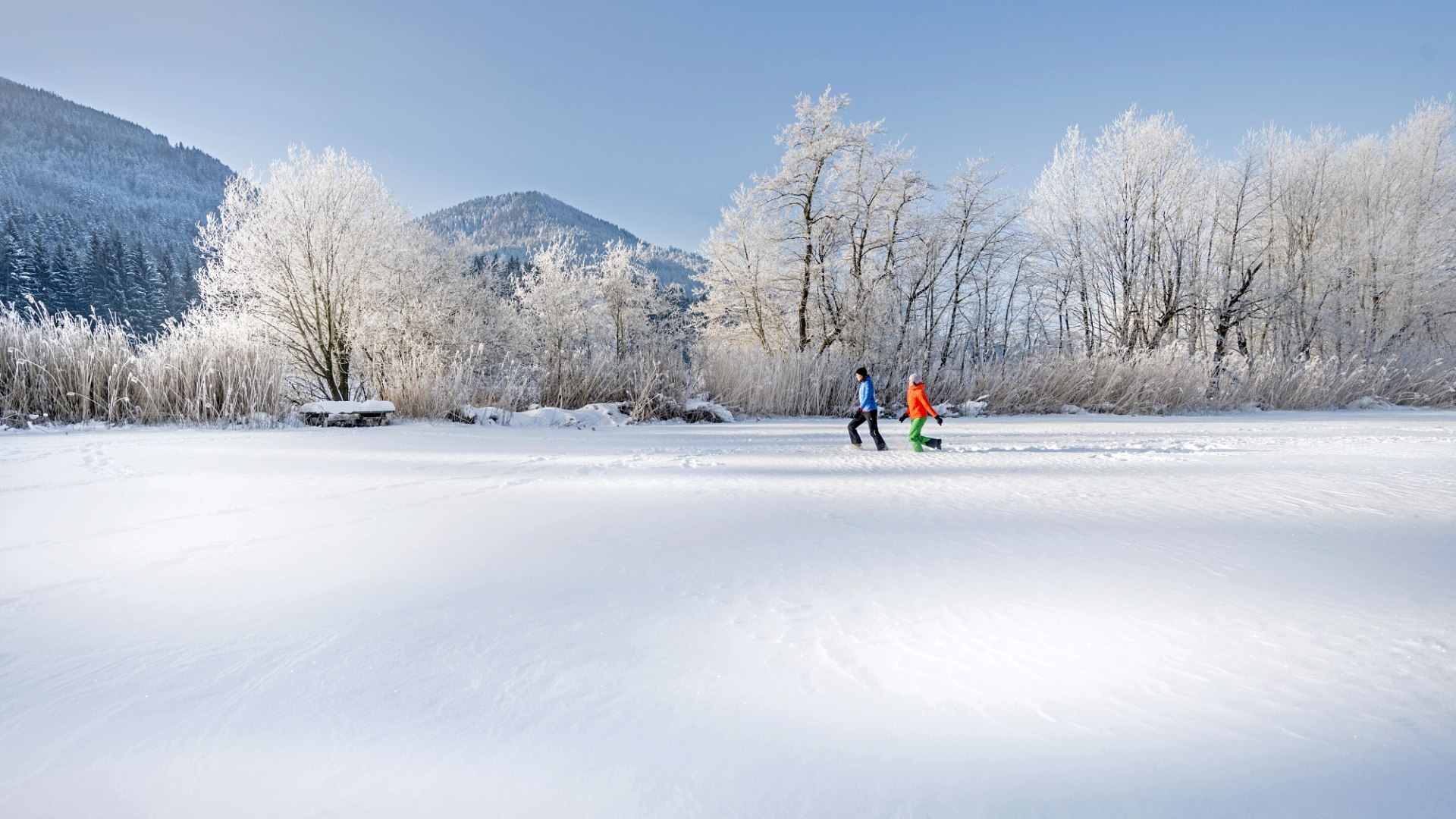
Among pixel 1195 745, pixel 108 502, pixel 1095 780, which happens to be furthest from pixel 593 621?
pixel 108 502

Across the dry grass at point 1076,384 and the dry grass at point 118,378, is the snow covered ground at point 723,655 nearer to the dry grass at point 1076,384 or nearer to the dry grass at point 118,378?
the dry grass at point 118,378

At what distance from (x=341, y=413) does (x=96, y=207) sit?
356 feet

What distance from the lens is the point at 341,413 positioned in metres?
7.41

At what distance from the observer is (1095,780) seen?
3.12 ft

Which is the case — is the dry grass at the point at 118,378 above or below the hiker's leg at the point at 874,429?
above

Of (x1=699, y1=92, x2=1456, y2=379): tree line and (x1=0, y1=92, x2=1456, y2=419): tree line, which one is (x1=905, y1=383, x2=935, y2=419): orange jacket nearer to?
(x1=0, y1=92, x2=1456, y2=419): tree line

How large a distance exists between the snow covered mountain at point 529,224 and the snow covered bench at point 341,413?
9948 cm

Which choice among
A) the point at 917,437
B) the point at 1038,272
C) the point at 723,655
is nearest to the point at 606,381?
the point at 917,437

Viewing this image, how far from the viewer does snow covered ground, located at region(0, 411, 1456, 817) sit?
3.14 feet

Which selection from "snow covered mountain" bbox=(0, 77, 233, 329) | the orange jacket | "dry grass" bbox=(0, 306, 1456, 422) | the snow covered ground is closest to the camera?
the snow covered ground

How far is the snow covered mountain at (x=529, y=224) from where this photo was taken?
11200 centimetres

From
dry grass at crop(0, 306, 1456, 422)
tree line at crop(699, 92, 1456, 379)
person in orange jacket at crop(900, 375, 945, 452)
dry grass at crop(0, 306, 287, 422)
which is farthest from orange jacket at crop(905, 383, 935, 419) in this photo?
tree line at crop(699, 92, 1456, 379)

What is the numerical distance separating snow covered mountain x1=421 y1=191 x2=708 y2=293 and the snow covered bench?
9948cm

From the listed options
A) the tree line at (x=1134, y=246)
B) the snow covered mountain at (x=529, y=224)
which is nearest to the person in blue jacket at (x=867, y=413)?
the tree line at (x=1134, y=246)
